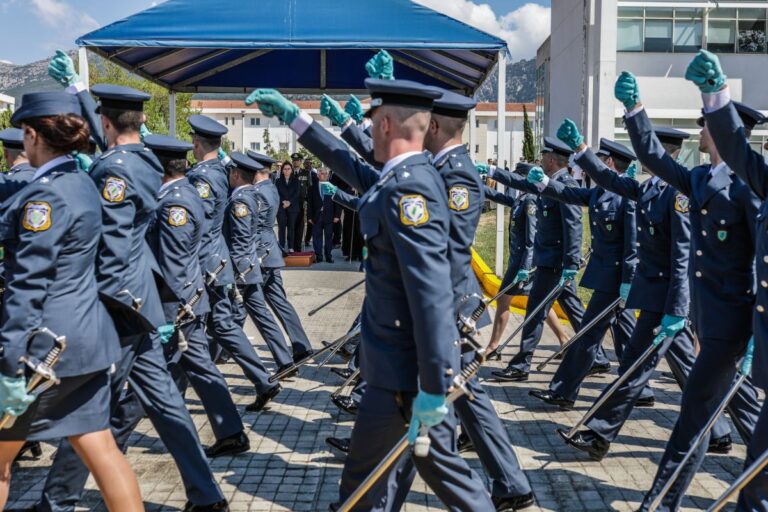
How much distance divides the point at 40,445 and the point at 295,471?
173cm

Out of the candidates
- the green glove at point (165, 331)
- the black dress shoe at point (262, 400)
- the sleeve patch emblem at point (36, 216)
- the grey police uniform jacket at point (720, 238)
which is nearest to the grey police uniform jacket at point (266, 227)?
the black dress shoe at point (262, 400)

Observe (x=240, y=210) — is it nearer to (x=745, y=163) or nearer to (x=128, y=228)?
(x=128, y=228)

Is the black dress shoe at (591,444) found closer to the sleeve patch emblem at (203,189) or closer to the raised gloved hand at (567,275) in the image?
the raised gloved hand at (567,275)

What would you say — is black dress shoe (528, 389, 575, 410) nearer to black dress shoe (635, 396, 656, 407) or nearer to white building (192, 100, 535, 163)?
black dress shoe (635, 396, 656, 407)

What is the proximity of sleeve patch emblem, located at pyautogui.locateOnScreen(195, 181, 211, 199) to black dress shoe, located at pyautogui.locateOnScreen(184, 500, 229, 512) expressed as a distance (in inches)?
102

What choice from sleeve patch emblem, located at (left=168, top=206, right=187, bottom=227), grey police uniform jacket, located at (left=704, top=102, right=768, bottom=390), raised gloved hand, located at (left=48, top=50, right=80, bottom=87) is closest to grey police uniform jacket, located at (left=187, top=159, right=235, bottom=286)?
sleeve patch emblem, located at (left=168, top=206, right=187, bottom=227)

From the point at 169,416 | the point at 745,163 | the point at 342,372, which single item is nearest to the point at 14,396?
the point at 169,416

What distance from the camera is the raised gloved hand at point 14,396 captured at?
9.97 ft

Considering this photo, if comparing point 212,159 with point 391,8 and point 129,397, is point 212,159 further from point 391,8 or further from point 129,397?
point 391,8

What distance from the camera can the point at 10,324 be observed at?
306 centimetres

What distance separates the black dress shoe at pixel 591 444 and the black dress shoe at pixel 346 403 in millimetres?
1684

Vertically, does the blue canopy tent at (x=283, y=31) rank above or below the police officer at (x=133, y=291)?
above

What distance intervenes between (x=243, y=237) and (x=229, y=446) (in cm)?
245

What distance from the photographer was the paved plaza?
4562 mm
